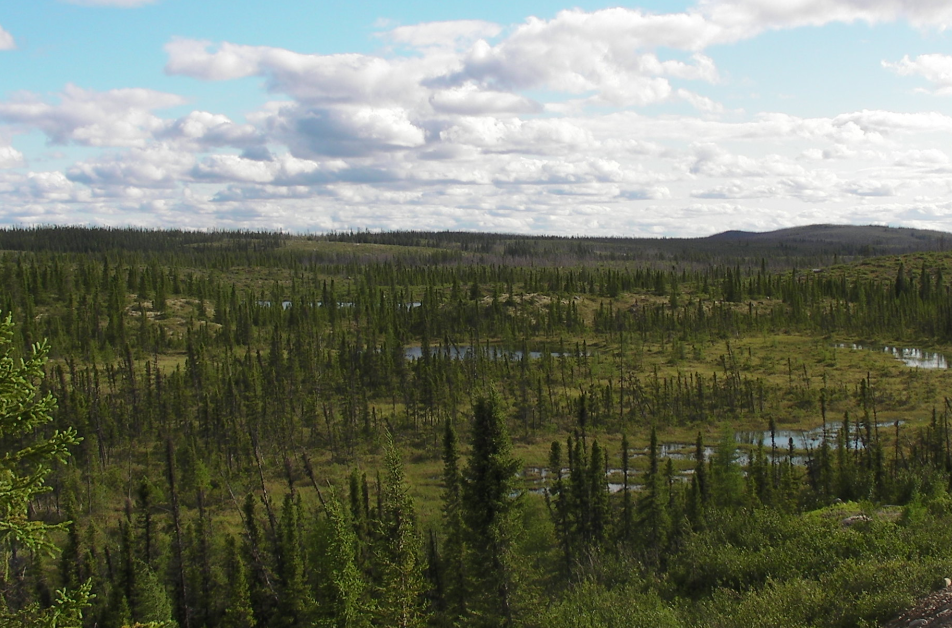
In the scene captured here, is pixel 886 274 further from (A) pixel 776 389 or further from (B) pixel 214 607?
(B) pixel 214 607

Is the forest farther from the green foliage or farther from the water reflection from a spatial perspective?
the water reflection

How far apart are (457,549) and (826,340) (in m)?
104

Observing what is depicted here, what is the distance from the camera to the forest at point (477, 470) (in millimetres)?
24984

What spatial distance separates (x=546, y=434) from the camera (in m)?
73.2

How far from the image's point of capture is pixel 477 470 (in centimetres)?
2962

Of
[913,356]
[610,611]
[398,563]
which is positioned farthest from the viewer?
[913,356]

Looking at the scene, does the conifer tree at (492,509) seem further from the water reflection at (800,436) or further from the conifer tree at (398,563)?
the water reflection at (800,436)

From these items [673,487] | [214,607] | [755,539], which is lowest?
[214,607]

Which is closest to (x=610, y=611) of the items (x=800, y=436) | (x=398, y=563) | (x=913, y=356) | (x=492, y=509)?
(x=492, y=509)

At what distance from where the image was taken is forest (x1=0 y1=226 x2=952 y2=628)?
82.0 ft

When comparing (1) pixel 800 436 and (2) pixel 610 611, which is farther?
(1) pixel 800 436

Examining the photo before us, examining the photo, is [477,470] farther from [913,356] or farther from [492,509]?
[913,356]

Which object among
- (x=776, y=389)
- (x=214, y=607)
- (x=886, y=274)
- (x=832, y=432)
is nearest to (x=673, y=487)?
(x=832, y=432)

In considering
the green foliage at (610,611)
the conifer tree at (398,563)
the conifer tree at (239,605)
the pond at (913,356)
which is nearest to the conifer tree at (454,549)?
the conifer tree at (398,563)
